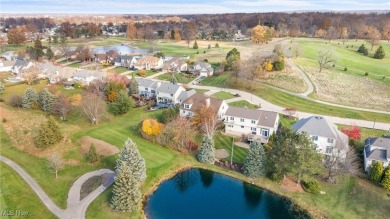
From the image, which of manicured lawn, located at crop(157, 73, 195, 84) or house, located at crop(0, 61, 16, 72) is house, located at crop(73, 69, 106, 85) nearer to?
manicured lawn, located at crop(157, 73, 195, 84)

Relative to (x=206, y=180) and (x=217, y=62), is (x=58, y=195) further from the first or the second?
(x=217, y=62)

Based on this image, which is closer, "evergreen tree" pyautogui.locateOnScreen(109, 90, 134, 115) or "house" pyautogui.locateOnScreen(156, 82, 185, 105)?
"evergreen tree" pyautogui.locateOnScreen(109, 90, 134, 115)

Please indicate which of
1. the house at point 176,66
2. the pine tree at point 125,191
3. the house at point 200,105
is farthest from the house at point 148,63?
the pine tree at point 125,191

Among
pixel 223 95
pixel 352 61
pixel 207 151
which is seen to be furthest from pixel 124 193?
pixel 352 61

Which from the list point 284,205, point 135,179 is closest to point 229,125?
point 284,205

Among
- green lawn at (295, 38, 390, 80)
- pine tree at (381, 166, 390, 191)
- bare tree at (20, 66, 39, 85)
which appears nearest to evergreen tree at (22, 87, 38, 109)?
bare tree at (20, 66, 39, 85)
